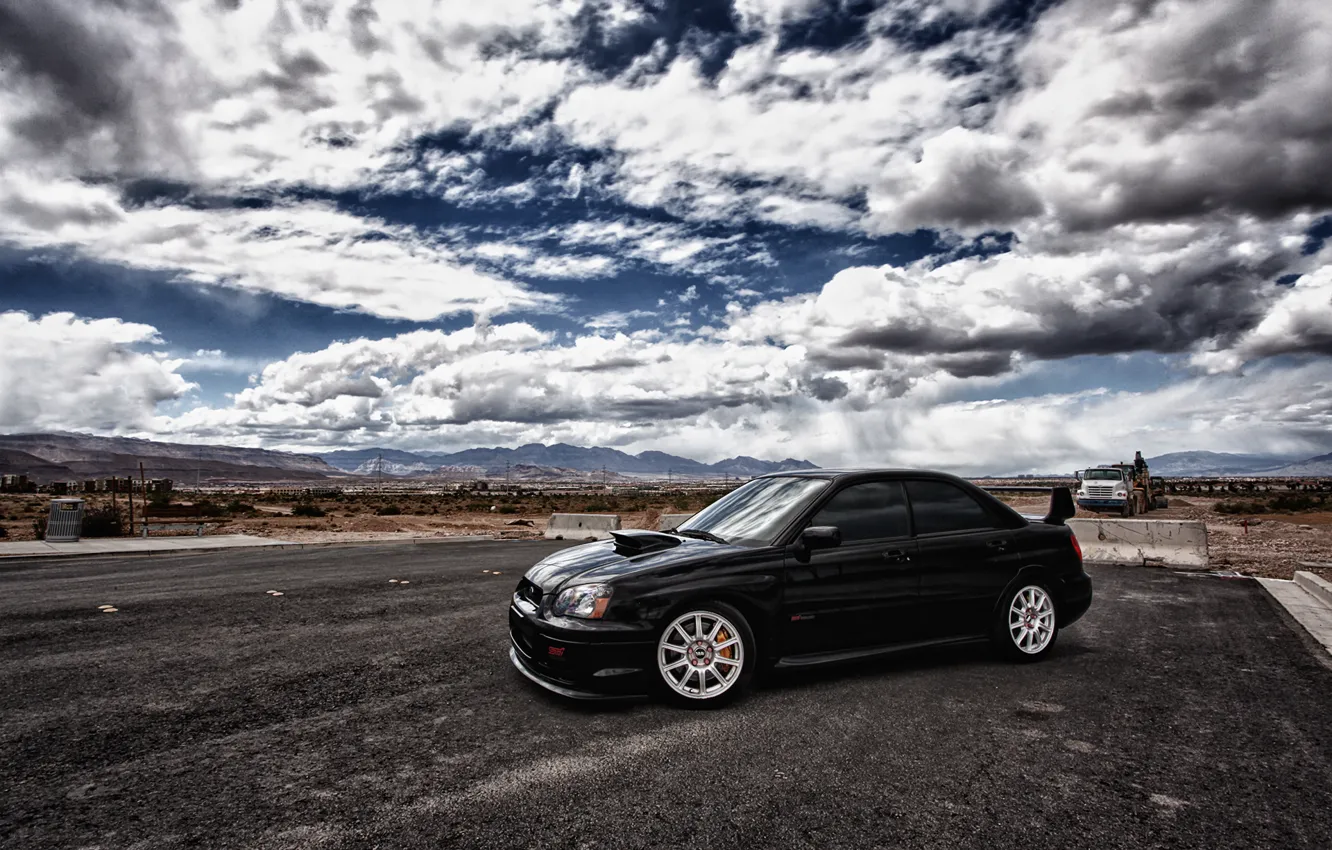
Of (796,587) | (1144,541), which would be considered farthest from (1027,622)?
(1144,541)

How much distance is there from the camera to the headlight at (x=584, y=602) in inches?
179

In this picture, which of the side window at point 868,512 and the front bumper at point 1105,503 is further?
the front bumper at point 1105,503

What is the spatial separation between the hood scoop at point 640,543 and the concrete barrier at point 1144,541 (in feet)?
32.8

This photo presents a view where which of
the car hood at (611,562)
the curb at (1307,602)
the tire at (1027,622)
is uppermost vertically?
the car hood at (611,562)

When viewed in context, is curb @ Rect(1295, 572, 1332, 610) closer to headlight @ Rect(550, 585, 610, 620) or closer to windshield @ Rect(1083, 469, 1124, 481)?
headlight @ Rect(550, 585, 610, 620)

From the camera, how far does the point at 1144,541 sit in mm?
12570

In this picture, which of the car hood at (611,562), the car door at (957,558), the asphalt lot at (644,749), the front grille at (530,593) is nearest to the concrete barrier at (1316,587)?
the asphalt lot at (644,749)

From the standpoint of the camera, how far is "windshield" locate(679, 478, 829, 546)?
5.27 m

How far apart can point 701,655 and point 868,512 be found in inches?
65.5

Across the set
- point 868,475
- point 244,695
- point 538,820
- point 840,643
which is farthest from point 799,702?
point 244,695

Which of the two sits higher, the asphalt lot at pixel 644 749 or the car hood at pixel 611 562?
the car hood at pixel 611 562

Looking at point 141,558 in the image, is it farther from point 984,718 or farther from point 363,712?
point 984,718

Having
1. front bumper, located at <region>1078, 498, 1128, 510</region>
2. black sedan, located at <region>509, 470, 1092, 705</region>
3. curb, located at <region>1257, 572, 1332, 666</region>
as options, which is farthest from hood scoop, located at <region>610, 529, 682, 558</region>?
front bumper, located at <region>1078, 498, 1128, 510</region>

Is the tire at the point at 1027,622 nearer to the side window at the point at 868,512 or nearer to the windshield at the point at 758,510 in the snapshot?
the side window at the point at 868,512
